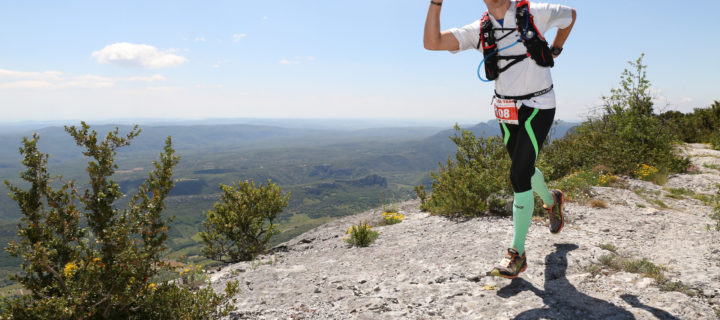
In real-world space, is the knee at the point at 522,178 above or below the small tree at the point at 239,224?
above

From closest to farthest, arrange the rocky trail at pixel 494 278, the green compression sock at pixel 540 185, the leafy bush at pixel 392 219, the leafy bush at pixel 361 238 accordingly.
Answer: the rocky trail at pixel 494 278, the green compression sock at pixel 540 185, the leafy bush at pixel 361 238, the leafy bush at pixel 392 219

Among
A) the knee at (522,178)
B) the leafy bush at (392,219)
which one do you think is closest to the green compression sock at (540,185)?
the knee at (522,178)

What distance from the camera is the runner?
3.10 meters

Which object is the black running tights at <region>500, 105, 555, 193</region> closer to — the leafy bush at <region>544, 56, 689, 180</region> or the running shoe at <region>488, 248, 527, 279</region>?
the running shoe at <region>488, 248, 527, 279</region>

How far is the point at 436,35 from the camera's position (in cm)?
318

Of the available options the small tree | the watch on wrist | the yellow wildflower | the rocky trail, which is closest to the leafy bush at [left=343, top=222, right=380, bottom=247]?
the rocky trail

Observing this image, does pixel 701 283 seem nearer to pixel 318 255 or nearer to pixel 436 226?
pixel 436 226

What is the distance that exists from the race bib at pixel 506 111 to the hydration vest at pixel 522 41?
257 mm

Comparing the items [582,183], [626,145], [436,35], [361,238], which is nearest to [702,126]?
[626,145]

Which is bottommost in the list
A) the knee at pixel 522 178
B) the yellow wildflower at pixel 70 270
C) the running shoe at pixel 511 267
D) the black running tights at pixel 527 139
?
the running shoe at pixel 511 267

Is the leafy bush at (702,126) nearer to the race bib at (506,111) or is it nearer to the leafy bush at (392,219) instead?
the leafy bush at (392,219)

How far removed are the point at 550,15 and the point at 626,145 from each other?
842cm

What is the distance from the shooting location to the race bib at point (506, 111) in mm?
3215

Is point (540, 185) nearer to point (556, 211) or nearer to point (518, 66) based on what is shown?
point (556, 211)
